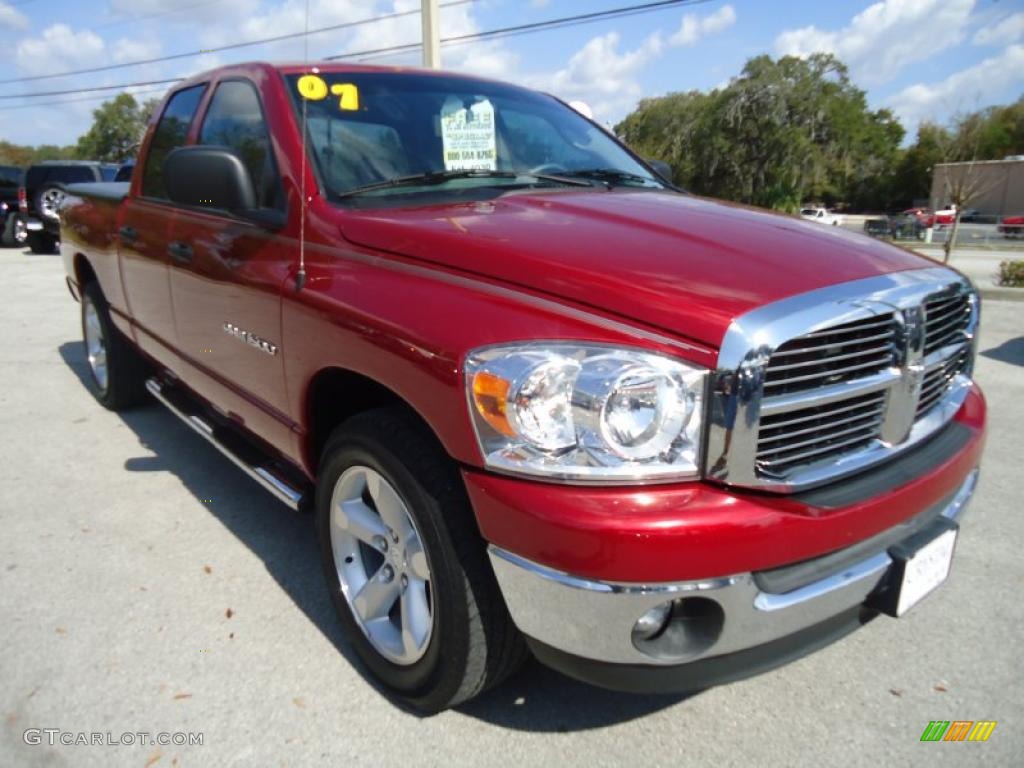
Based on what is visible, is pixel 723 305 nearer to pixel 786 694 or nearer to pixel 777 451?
pixel 777 451

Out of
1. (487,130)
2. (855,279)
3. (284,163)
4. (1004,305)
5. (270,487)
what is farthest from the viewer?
(1004,305)

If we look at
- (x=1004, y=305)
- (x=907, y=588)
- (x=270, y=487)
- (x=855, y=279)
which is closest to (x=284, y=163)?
(x=270, y=487)

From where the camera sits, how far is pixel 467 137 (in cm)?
291

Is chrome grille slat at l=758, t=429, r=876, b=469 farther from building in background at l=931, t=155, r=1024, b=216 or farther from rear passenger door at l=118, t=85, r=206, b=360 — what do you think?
building in background at l=931, t=155, r=1024, b=216

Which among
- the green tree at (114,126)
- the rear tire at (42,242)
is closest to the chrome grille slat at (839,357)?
the rear tire at (42,242)

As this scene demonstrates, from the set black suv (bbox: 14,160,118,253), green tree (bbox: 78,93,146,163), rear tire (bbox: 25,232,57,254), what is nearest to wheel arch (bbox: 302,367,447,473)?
black suv (bbox: 14,160,118,253)

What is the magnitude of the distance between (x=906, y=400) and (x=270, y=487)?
6.83 feet

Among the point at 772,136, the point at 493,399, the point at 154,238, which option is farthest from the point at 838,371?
the point at 772,136

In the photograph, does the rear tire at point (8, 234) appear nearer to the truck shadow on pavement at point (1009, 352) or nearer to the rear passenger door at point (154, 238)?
the rear passenger door at point (154, 238)

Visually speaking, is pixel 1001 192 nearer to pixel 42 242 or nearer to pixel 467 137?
pixel 42 242

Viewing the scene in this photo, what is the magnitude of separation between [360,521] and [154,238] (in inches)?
80.9

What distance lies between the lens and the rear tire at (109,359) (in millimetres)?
4730

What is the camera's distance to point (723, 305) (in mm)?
1708

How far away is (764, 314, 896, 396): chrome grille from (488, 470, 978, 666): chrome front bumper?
450mm
